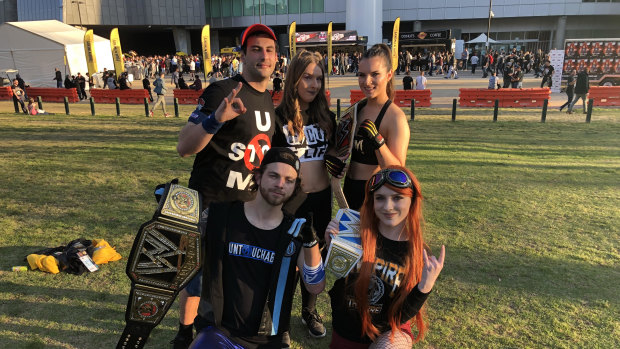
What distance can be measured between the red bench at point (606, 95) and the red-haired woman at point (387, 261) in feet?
60.3

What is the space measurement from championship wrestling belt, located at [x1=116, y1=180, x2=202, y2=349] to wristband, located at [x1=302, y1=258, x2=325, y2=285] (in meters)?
0.63

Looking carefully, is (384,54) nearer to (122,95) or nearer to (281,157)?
(281,157)

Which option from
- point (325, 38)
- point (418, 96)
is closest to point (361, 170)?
point (418, 96)

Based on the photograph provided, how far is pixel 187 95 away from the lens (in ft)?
65.6

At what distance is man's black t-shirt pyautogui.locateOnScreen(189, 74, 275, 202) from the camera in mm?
2969

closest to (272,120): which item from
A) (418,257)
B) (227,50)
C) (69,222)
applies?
(418,257)

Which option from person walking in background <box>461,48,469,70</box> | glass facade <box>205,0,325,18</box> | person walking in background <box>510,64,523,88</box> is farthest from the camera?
glass facade <box>205,0,325,18</box>

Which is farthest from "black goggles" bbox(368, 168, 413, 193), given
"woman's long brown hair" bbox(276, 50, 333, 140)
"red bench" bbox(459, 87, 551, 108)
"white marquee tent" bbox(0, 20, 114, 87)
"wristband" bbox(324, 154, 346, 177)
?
"white marquee tent" bbox(0, 20, 114, 87)

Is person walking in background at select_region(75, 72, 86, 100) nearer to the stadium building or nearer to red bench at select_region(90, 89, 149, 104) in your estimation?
red bench at select_region(90, 89, 149, 104)

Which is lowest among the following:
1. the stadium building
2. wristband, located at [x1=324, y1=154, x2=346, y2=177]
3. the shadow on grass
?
the shadow on grass

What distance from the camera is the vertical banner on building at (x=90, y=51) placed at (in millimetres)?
25578

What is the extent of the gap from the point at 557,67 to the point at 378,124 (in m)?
24.4

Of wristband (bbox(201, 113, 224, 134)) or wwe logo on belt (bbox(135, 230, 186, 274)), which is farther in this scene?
wristband (bbox(201, 113, 224, 134))

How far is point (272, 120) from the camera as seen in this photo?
3.17 meters
